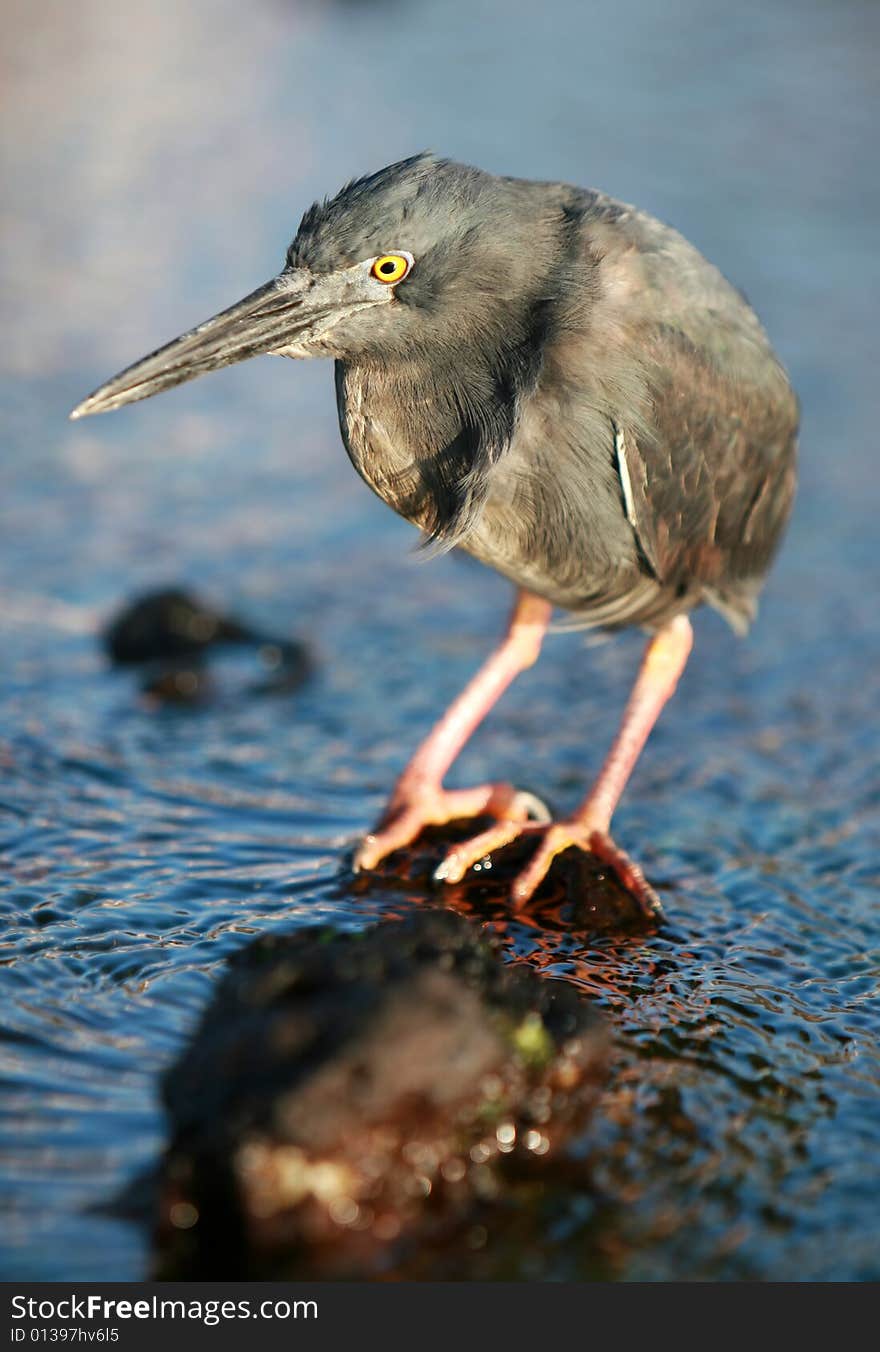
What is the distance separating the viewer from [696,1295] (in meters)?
3.01

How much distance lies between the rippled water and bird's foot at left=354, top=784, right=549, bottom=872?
156mm

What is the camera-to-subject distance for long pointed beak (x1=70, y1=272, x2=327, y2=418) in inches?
170

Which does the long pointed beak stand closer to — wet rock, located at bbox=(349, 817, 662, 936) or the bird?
the bird

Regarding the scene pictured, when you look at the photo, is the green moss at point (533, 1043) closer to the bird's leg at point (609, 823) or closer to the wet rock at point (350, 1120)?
the wet rock at point (350, 1120)

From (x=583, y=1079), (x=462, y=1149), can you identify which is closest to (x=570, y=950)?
(x=583, y=1079)

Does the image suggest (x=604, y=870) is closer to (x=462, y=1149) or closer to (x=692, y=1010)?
(x=692, y=1010)

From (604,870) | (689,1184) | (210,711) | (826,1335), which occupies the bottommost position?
(826,1335)

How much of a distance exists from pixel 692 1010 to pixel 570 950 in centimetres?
Answer: 43

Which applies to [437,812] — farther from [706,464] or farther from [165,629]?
[165,629]

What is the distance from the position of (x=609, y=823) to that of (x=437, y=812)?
597mm

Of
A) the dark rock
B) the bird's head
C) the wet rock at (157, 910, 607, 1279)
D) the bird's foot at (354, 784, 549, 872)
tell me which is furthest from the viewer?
the dark rock

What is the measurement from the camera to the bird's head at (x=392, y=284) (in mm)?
4262

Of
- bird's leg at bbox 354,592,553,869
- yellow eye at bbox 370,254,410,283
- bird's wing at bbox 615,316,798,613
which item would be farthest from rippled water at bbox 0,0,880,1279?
yellow eye at bbox 370,254,410,283

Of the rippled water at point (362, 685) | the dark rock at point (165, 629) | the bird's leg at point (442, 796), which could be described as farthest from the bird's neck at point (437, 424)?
the dark rock at point (165, 629)
